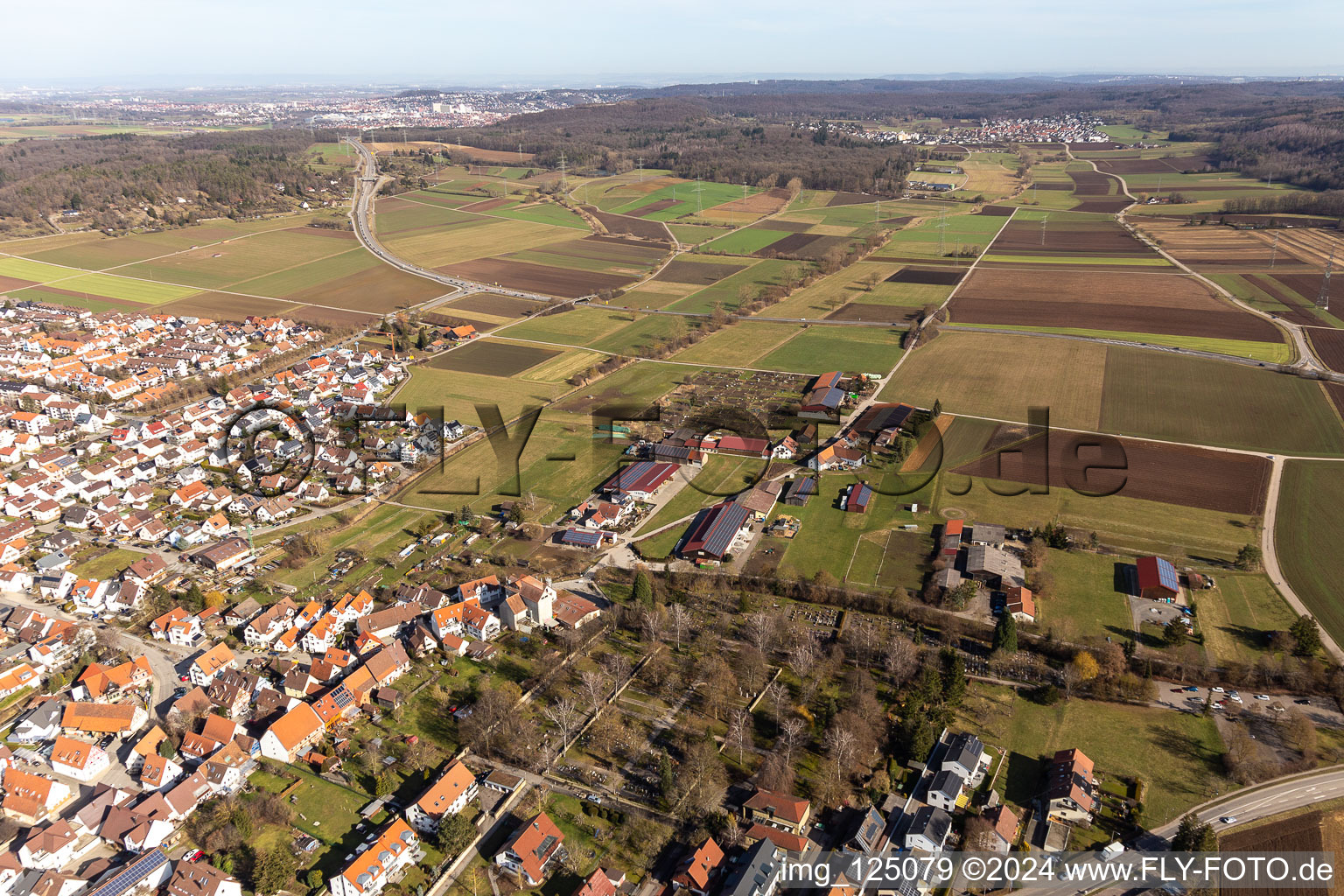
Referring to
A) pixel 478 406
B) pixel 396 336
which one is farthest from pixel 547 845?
pixel 396 336

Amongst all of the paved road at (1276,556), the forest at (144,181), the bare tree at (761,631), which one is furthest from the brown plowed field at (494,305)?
the paved road at (1276,556)

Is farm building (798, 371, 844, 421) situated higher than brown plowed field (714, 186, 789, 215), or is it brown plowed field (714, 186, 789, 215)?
brown plowed field (714, 186, 789, 215)

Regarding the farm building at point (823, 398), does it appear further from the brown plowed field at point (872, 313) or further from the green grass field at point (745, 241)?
the green grass field at point (745, 241)

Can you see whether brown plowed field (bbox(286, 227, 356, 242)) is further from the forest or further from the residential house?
the residential house

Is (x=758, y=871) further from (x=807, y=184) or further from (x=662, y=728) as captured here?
(x=807, y=184)

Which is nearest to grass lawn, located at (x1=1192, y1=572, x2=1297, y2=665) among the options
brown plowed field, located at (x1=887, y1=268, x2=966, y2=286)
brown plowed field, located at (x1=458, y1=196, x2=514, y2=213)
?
brown plowed field, located at (x1=887, y1=268, x2=966, y2=286)

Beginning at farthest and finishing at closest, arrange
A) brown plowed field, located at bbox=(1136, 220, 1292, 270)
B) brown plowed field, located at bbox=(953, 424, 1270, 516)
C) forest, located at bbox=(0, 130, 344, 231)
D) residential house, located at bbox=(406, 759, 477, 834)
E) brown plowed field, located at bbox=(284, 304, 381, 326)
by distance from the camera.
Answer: forest, located at bbox=(0, 130, 344, 231), brown plowed field, located at bbox=(1136, 220, 1292, 270), brown plowed field, located at bbox=(284, 304, 381, 326), brown plowed field, located at bbox=(953, 424, 1270, 516), residential house, located at bbox=(406, 759, 477, 834)
